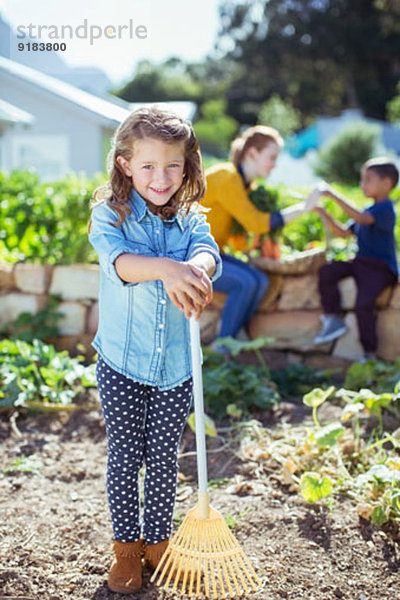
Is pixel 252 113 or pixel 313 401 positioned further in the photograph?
pixel 252 113

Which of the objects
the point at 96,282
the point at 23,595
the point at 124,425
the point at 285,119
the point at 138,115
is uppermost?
the point at 285,119

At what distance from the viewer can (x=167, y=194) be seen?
1.92 meters

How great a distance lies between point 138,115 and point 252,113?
1523 inches

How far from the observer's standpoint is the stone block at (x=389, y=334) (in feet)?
14.7

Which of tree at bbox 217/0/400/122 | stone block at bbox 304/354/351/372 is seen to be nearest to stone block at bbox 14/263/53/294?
stone block at bbox 304/354/351/372

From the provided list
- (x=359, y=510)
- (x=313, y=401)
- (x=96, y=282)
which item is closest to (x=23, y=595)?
(x=359, y=510)

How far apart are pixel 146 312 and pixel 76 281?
289cm


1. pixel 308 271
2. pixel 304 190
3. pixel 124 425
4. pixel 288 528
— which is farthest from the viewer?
pixel 304 190

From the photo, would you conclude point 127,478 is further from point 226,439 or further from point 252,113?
point 252,113

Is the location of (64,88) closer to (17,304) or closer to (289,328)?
(17,304)

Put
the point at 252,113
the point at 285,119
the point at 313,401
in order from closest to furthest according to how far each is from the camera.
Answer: the point at 313,401
the point at 285,119
the point at 252,113

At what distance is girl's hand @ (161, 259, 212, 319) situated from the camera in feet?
5.62

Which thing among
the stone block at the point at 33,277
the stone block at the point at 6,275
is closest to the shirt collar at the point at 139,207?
the stone block at the point at 33,277

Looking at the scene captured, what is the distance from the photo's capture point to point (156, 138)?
1.85 m
